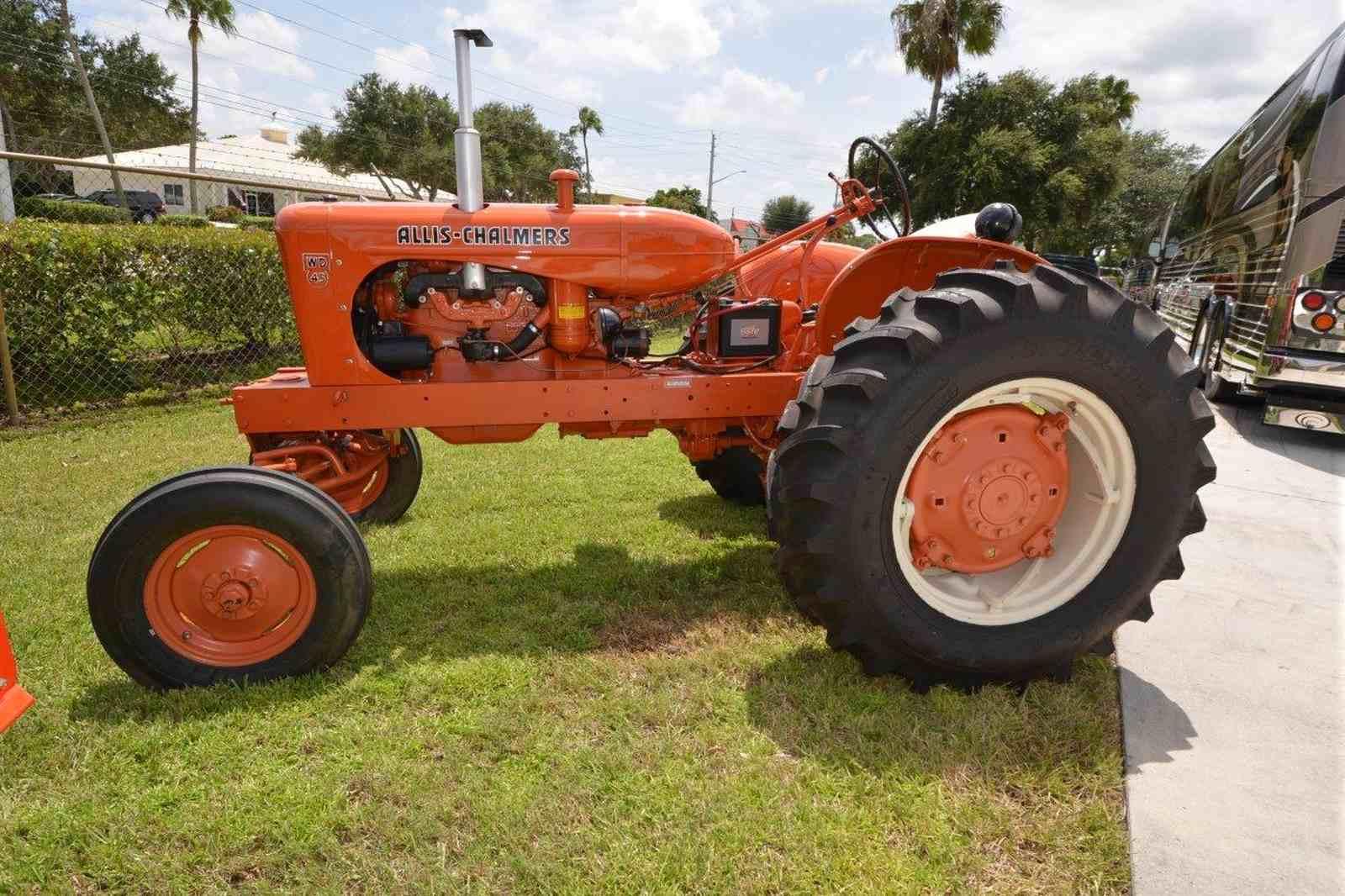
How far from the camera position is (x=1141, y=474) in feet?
8.10

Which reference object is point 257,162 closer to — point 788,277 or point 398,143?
point 398,143

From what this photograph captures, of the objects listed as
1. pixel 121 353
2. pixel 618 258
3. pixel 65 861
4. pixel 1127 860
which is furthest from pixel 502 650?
pixel 121 353

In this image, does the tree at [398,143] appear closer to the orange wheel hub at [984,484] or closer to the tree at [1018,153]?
the tree at [1018,153]

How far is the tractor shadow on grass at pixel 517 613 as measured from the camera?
246cm

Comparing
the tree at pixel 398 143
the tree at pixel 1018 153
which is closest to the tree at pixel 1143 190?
the tree at pixel 1018 153

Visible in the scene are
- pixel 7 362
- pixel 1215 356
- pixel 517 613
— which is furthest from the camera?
pixel 1215 356

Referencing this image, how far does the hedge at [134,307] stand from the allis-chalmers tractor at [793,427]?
462 centimetres

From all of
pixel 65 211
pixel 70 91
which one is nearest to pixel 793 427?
pixel 65 211

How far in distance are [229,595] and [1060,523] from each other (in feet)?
8.88

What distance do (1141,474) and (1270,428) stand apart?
516 centimetres

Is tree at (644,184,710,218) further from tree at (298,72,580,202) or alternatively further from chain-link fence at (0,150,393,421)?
chain-link fence at (0,150,393,421)

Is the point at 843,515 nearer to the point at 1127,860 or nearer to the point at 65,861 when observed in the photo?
the point at 1127,860

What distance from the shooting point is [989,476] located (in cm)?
250

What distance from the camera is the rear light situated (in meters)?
5.57
